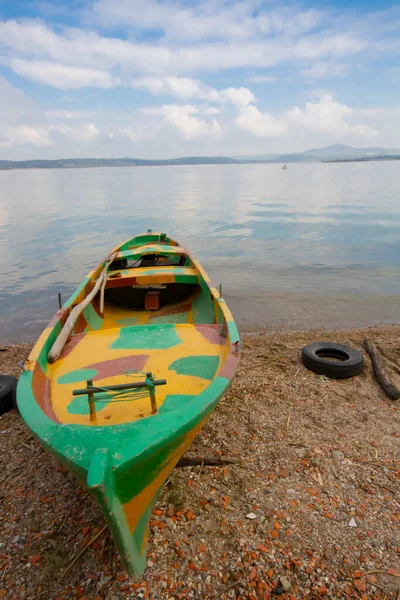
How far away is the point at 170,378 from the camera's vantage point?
4703 millimetres

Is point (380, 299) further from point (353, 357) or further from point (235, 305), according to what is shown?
point (353, 357)

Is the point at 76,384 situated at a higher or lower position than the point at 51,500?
higher

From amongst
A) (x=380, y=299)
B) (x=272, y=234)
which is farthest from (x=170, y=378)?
(x=272, y=234)

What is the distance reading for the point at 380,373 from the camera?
7406 mm

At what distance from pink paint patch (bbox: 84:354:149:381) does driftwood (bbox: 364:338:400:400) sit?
457cm

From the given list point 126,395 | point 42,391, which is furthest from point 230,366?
point 42,391

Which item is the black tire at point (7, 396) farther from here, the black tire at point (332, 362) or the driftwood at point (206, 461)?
the black tire at point (332, 362)

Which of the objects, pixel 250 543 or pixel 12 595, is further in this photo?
pixel 250 543

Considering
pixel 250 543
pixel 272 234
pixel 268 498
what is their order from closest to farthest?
pixel 250 543 → pixel 268 498 → pixel 272 234

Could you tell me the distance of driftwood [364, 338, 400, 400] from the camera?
6.72 meters

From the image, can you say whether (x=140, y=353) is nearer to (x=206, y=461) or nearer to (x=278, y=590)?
(x=206, y=461)

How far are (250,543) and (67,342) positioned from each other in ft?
12.2

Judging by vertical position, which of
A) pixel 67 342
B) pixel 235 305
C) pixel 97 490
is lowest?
pixel 235 305

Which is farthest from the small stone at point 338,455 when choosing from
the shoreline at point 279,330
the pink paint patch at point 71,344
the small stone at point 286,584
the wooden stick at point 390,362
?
the shoreline at point 279,330
